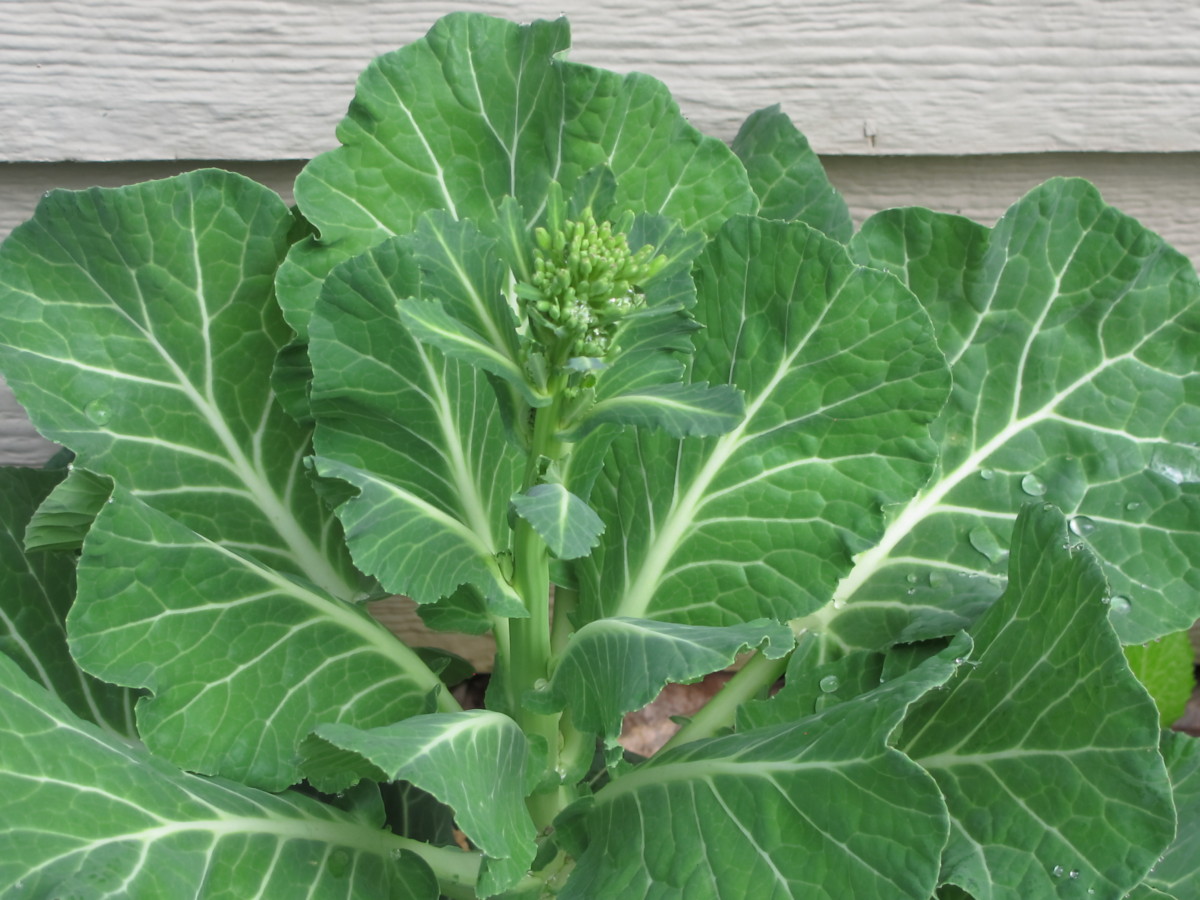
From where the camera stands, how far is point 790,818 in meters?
0.87

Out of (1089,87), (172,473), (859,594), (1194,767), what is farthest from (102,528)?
(1089,87)

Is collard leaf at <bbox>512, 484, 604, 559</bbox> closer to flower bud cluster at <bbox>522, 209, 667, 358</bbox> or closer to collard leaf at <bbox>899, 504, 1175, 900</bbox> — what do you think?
flower bud cluster at <bbox>522, 209, 667, 358</bbox>

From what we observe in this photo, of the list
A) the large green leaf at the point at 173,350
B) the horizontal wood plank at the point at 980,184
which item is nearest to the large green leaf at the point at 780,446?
the large green leaf at the point at 173,350

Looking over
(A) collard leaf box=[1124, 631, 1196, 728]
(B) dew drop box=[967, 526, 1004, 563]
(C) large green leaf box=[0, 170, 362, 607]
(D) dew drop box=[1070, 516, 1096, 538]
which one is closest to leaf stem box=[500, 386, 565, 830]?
(C) large green leaf box=[0, 170, 362, 607]

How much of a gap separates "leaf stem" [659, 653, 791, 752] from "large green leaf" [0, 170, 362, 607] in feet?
1.54

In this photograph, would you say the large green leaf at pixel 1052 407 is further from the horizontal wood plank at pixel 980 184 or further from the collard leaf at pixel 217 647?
the collard leaf at pixel 217 647

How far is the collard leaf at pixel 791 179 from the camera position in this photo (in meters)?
1.27

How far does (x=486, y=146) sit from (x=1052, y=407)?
0.75 m

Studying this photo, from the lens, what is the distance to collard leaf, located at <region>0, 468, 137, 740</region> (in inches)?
43.5

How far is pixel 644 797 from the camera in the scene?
3.30ft

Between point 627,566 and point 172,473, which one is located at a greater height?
point 172,473

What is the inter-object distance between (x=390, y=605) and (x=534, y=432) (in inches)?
38.3

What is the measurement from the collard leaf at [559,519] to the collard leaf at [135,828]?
409 millimetres

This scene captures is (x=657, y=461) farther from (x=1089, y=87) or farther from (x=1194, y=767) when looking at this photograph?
(x=1089, y=87)
